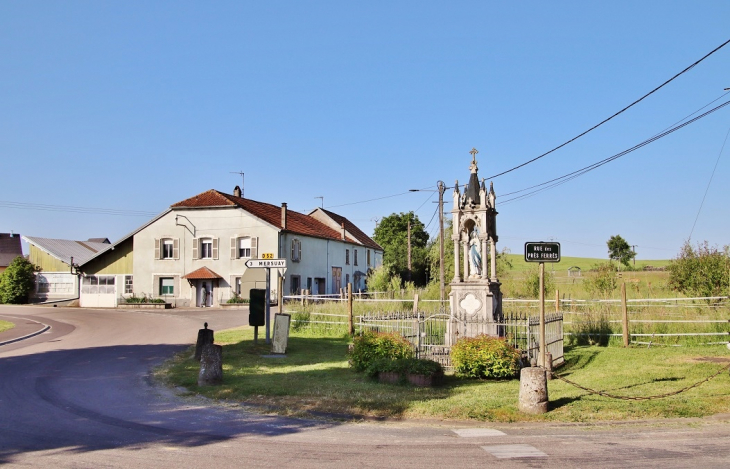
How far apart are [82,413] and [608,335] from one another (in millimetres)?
15103

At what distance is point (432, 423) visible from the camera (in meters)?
8.55

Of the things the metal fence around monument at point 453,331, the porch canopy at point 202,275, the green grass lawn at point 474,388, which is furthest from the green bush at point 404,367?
the porch canopy at point 202,275

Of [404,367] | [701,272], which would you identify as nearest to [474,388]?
[404,367]

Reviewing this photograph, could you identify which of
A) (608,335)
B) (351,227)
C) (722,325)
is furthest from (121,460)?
(351,227)

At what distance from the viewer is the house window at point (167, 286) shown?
41.7 metres

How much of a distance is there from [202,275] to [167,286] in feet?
13.1

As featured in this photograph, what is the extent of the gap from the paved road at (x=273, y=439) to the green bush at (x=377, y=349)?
391 cm

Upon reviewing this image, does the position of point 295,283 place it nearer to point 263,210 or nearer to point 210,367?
point 263,210

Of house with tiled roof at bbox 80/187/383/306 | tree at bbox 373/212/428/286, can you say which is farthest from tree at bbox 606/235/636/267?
house with tiled roof at bbox 80/187/383/306

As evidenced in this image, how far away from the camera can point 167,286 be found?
41.9 metres

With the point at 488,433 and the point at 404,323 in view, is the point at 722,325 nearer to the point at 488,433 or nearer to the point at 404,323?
the point at 404,323

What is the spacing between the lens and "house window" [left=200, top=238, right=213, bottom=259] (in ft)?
135

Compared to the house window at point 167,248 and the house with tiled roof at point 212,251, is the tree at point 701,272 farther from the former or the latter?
the house window at point 167,248

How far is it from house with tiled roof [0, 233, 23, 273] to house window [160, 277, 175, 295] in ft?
69.6
